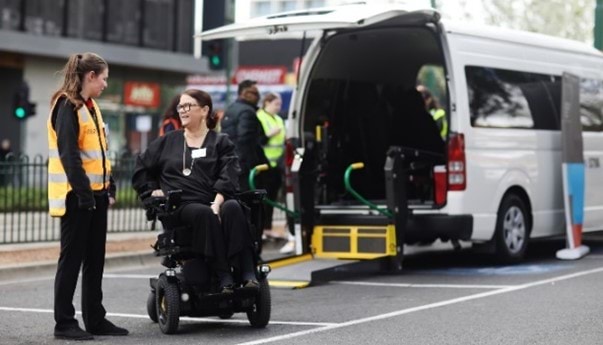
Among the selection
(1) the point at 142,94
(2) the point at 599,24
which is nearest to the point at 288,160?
(2) the point at 599,24

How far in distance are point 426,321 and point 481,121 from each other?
13.9 feet

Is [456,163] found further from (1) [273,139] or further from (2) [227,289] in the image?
(2) [227,289]

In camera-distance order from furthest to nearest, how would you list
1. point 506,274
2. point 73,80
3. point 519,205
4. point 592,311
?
1. point 519,205
2. point 506,274
3. point 592,311
4. point 73,80

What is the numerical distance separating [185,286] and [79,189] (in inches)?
39.6

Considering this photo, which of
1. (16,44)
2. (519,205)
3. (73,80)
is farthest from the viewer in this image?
(16,44)

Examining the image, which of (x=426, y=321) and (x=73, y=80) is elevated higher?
(x=73, y=80)

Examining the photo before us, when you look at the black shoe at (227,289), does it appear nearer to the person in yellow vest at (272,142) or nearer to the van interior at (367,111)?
the van interior at (367,111)

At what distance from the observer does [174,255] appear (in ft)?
30.5

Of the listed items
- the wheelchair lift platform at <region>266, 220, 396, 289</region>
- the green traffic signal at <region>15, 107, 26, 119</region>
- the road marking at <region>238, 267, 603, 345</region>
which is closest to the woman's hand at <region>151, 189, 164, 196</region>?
the road marking at <region>238, 267, 603, 345</region>

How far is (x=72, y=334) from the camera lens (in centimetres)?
892

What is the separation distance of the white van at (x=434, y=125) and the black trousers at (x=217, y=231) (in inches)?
134

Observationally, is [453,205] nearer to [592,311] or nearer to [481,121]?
[481,121]

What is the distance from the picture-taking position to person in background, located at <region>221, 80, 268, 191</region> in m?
14.7

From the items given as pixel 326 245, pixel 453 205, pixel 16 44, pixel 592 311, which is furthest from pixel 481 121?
pixel 16 44
